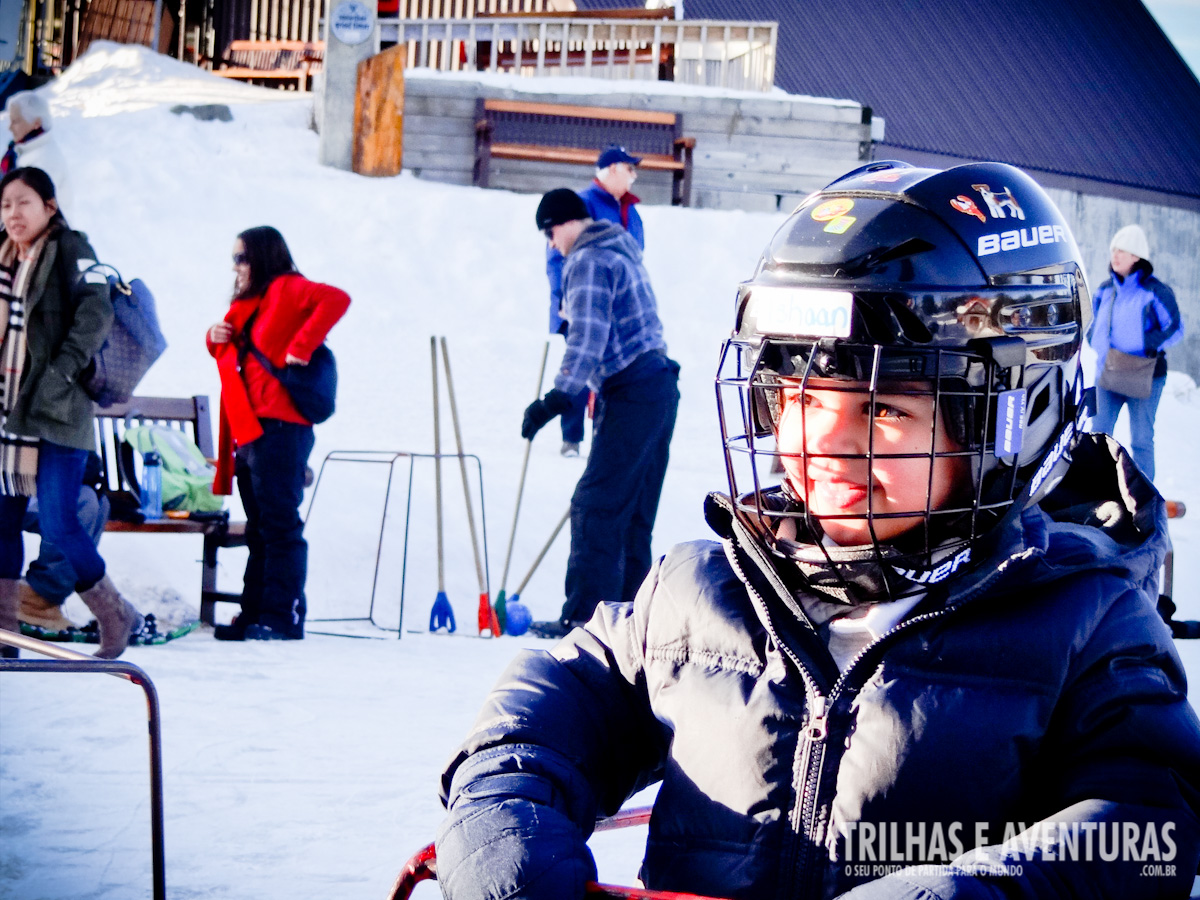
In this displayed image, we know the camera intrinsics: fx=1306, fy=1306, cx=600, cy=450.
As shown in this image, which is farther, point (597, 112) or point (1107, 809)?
point (597, 112)

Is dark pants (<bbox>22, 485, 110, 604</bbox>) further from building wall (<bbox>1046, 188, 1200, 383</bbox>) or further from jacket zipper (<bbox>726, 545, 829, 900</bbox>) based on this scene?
building wall (<bbox>1046, 188, 1200, 383</bbox>)

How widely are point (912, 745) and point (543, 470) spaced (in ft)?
24.4

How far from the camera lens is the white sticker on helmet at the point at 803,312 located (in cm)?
152

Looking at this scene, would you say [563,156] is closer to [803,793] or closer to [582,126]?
[582,126]

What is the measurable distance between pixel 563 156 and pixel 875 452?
533 inches

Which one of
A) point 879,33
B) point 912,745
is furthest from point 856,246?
point 879,33

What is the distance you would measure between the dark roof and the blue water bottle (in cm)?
1276

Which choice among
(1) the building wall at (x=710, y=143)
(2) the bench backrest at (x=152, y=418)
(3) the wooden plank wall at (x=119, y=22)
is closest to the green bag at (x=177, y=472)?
(2) the bench backrest at (x=152, y=418)

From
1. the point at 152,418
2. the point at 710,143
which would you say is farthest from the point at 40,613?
the point at 710,143

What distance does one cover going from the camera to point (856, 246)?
157 cm

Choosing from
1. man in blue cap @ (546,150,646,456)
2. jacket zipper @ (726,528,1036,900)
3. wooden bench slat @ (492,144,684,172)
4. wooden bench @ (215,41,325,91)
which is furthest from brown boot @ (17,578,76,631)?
wooden bench @ (215,41,325,91)

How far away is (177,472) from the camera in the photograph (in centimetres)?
627

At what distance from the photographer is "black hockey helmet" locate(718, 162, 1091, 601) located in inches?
59.1

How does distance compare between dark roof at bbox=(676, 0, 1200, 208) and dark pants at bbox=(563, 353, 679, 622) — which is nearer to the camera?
dark pants at bbox=(563, 353, 679, 622)
